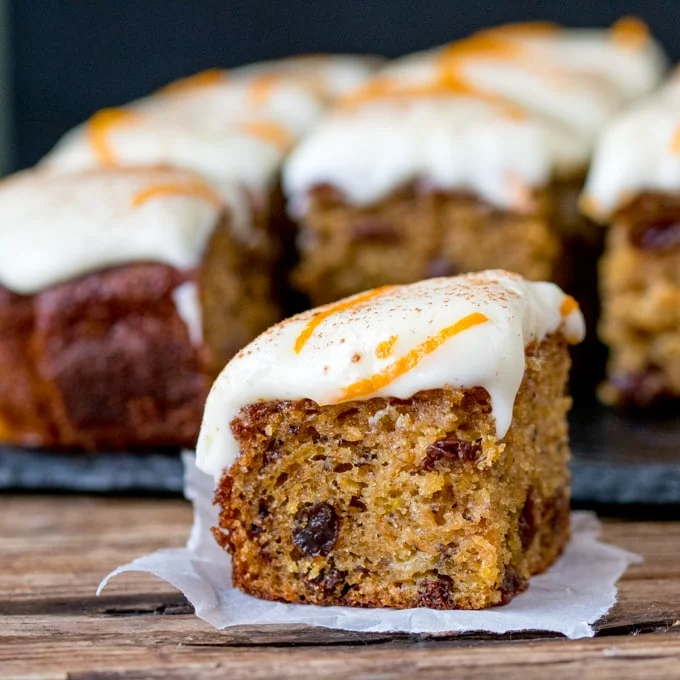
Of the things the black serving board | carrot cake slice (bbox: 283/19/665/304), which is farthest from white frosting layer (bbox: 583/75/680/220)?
the black serving board

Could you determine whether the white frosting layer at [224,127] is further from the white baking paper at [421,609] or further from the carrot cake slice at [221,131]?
the white baking paper at [421,609]

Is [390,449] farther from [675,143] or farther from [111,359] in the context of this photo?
[675,143]

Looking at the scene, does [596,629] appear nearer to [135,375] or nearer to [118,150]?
[135,375]

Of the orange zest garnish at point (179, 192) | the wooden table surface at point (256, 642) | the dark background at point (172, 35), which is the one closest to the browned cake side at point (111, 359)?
the orange zest garnish at point (179, 192)

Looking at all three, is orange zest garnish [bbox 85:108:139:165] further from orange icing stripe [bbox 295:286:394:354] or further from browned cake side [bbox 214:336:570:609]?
browned cake side [bbox 214:336:570:609]

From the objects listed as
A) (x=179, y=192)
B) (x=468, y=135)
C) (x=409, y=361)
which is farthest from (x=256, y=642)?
(x=468, y=135)

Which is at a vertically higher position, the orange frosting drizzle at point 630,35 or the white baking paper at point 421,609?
the orange frosting drizzle at point 630,35
